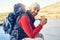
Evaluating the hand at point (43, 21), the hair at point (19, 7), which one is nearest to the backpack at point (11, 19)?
the hair at point (19, 7)

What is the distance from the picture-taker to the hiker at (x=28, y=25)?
4.12 ft

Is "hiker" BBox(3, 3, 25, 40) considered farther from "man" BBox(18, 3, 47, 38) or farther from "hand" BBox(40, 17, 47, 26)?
"hand" BBox(40, 17, 47, 26)

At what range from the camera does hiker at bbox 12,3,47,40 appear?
49.5 inches

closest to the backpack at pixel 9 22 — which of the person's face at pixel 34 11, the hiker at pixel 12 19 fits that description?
the hiker at pixel 12 19

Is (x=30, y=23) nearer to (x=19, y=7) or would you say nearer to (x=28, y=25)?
(x=28, y=25)

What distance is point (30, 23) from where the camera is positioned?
4.20ft

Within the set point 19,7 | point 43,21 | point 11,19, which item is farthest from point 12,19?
point 43,21

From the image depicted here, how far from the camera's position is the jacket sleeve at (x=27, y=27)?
125cm

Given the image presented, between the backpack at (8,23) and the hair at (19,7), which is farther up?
the hair at (19,7)

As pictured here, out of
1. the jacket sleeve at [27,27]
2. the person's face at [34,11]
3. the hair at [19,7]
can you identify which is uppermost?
the hair at [19,7]

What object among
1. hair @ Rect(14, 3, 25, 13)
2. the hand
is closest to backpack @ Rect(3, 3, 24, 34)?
hair @ Rect(14, 3, 25, 13)

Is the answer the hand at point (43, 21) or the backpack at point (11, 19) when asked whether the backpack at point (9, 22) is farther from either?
the hand at point (43, 21)

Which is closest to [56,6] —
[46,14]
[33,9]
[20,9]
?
[46,14]

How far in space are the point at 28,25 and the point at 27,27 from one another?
20mm
